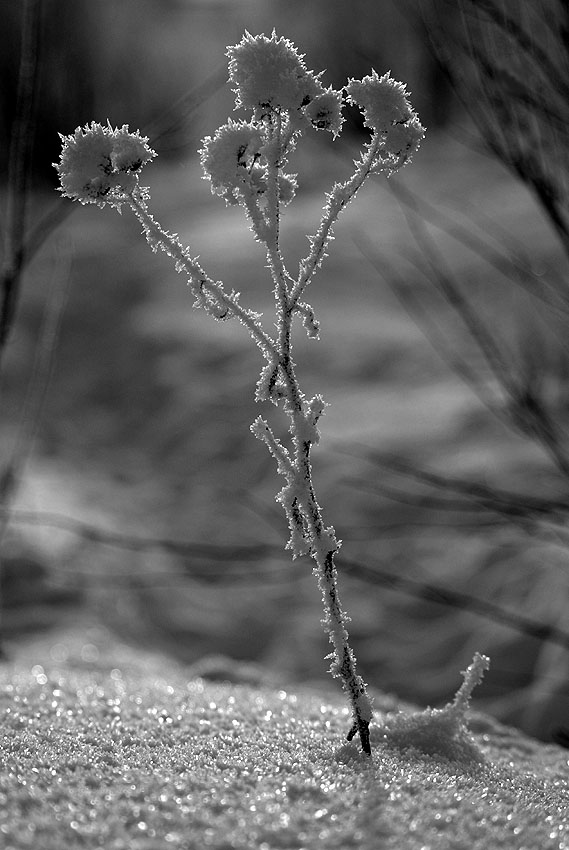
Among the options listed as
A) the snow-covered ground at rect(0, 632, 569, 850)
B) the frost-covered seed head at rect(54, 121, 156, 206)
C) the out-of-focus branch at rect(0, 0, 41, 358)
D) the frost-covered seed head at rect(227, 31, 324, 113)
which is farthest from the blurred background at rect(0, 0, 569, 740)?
the frost-covered seed head at rect(54, 121, 156, 206)

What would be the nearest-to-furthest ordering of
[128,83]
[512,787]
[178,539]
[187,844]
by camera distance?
[187,844], [512,787], [178,539], [128,83]

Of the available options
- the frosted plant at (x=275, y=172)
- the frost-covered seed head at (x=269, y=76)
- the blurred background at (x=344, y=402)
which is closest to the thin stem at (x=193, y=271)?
the frosted plant at (x=275, y=172)

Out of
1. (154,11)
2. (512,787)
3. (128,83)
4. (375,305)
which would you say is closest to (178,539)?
(375,305)

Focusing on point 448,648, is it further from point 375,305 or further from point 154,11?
point 154,11

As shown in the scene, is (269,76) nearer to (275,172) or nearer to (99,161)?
(275,172)

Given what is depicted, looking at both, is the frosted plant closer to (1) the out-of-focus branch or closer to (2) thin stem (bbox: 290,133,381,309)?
(2) thin stem (bbox: 290,133,381,309)

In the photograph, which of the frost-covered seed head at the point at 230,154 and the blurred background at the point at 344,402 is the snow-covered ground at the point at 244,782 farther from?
the frost-covered seed head at the point at 230,154

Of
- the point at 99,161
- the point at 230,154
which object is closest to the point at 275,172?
the point at 230,154
